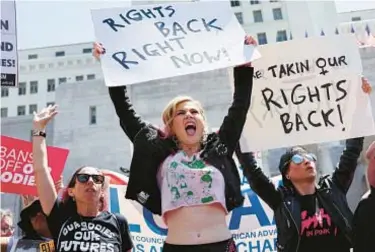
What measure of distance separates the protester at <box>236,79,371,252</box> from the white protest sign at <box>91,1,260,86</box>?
2.21 ft

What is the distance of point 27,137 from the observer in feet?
74.5

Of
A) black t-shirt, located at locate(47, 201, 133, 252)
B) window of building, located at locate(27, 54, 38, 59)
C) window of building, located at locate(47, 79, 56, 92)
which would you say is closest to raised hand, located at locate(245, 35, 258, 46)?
black t-shirt, located at locate(47, 201, 133, 252)

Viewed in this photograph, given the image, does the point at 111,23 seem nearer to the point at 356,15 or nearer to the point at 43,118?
the point at 43,118

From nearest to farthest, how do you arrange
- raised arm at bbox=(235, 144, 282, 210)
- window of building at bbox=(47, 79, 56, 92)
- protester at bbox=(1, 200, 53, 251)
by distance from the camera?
raised arm at bbox=(235, 144, 282, 210) → protester at bbox=(1, 200, 53, 251) → window of building at bbox=(47, 79, 56, 92)

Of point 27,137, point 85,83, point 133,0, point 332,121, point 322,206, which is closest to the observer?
point 322,206

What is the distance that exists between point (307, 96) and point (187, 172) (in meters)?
1.50

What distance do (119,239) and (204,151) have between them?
26.8 inches

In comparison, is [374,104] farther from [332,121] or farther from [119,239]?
[119,239]

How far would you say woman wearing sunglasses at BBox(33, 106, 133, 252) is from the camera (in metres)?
Result: 2.58

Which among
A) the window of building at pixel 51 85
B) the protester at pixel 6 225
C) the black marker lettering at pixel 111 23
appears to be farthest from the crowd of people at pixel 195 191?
the window of building at pixel 51 85

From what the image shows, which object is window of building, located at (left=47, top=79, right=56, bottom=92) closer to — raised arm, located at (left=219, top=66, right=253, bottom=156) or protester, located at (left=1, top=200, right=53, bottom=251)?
protester, located at (left=1, top=200, right=53, bottom=251)

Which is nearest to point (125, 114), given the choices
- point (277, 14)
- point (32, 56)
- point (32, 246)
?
point (32, 246)

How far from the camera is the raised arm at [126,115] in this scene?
264 cm

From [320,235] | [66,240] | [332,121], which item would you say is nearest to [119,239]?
[66,240]
